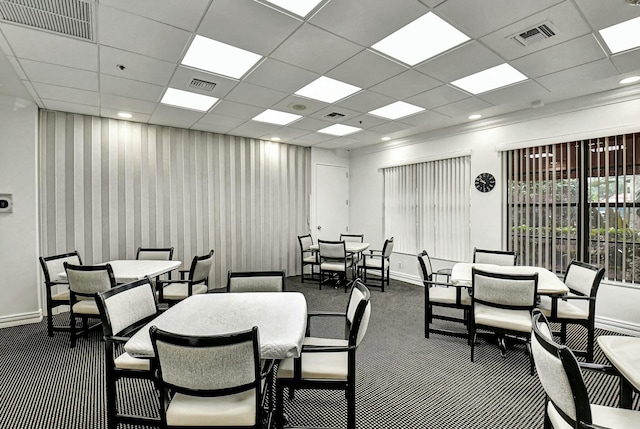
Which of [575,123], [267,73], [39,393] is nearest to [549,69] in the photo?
[575,123]

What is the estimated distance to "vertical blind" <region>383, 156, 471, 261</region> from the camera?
5.42 meters

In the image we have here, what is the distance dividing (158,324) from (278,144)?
4.94m

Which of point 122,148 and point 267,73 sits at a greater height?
point 267,73

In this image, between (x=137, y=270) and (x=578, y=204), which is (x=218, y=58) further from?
(x=578, y=204)

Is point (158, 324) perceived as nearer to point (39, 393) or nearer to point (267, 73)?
point (39, 393)

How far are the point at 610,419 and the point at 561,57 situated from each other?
2.92 meters

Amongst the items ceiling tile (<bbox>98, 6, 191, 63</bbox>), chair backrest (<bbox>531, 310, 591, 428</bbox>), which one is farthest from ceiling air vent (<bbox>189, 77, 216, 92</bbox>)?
chair backrest (<bbox>531, 310, 591, 428</bbox>)

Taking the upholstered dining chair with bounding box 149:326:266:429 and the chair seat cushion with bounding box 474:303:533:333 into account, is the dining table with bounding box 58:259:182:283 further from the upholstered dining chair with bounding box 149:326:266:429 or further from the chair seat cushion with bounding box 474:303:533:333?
the chair seat cushion with bounding box 474:303:533:333

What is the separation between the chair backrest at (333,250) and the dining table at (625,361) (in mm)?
3815

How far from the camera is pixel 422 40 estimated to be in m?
2.59

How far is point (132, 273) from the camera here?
3.52 m

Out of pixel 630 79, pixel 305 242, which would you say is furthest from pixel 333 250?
pixel 630 79

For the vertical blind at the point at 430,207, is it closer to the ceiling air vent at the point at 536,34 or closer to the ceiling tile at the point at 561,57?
the ceiling tile at the point at 561,57

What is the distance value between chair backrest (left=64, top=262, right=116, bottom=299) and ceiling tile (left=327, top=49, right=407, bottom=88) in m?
2.97
